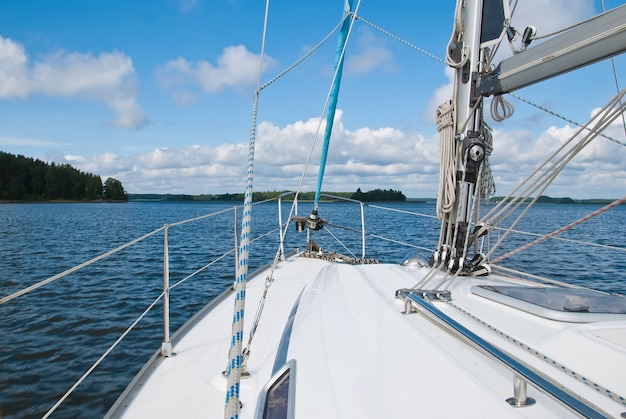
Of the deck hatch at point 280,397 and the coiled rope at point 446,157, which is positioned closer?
the deck hatch at point 280,397

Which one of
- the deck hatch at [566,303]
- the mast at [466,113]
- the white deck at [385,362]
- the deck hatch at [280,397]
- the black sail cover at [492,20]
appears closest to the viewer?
the white deck at [385,362]

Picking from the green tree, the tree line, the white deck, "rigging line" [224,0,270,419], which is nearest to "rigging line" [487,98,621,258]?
the white deck

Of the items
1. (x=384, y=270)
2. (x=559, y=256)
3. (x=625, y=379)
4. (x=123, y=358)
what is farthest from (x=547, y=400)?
(x=559, y=256)

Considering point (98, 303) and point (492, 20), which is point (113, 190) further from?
point (492, 20)

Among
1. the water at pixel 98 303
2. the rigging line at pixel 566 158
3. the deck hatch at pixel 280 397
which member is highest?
the rigging line at pixel 566 158

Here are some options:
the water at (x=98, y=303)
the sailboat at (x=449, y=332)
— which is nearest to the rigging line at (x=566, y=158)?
the sailboat at (x=449, y=332)

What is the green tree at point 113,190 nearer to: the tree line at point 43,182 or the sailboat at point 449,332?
the tree line at point 43,182

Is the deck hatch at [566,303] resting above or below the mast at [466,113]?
below

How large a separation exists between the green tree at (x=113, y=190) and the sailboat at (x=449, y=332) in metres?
124

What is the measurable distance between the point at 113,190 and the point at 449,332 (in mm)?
127495

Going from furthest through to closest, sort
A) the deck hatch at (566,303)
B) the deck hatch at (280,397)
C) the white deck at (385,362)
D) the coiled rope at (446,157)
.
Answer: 1. the coiled rope at (446,157)
2. the deck hatch at (566,303)
3. the deck hatch at (280,397)
4. the white deck at (385,362)

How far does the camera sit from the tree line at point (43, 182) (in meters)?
90.4

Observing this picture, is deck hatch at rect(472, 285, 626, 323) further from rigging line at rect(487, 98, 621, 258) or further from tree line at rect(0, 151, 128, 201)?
tree line at rect(0, 151, 128, 201)

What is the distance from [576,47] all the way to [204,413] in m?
2.97
